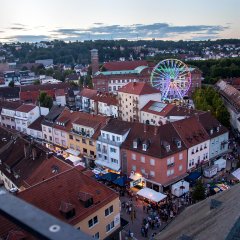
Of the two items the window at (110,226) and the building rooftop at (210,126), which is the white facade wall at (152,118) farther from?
the window at (110,226)

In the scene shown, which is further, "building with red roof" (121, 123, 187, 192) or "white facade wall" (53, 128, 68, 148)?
"white facade wall" (53, 128, 68, 148)

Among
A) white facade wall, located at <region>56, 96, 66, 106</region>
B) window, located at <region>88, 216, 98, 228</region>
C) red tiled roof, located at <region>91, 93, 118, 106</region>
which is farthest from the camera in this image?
white facade wall, located at <region>56, 96, 66, 106</region>

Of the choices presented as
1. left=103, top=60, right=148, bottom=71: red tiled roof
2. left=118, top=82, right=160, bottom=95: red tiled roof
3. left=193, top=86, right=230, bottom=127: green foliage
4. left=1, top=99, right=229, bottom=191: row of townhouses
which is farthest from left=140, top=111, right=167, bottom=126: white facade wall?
left=103, top=60, right=148, bottom=71: red tiled roof

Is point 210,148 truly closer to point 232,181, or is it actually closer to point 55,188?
point 232,181

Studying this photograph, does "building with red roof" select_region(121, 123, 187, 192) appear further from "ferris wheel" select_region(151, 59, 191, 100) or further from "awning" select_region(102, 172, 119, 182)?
"ferris wheel" select_region(151, 59, 191, 100)

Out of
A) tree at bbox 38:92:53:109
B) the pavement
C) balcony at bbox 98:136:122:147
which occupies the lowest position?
the pavement

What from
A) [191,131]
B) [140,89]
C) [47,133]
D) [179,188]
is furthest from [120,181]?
[140,89]

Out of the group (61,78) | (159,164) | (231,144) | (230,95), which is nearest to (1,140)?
(159,164)

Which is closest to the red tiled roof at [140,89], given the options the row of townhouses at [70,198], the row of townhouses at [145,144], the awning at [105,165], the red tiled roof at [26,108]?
the row of townhouses at [145,144]
